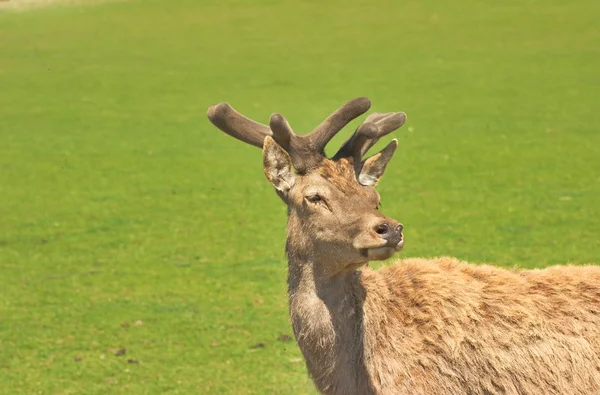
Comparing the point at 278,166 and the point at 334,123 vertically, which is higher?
the point at 334,123

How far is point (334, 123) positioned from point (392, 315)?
4.89 ft

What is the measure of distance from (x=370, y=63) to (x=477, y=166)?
8053 mm

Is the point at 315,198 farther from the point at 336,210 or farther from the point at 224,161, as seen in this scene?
the point at 224,161

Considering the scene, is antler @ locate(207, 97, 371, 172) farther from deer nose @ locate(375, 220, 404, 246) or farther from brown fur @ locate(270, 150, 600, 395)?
deer nose @ locate(375, 220, 404, 246)

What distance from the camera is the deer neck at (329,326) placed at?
7766 millimetres

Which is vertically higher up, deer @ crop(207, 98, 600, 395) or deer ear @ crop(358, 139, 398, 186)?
deer ear @ crop(358, 139, 398, 186)

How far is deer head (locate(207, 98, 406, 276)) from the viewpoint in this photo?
24.8 feet

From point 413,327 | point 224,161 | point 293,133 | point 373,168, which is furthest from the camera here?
point 224,161

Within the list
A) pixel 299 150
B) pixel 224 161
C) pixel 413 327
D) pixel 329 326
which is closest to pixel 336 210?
pixel 299 150

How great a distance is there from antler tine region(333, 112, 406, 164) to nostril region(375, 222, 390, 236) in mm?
807

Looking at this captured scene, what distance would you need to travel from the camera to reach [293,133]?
26.3 ft

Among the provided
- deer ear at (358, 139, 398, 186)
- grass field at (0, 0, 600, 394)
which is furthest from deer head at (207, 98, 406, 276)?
grass field at (0, 0, 600, 394)

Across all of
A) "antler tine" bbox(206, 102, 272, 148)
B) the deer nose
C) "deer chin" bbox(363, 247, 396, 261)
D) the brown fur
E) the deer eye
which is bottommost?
the brown fur

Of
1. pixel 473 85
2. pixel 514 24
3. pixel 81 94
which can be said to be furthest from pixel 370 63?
pixel 81 94
